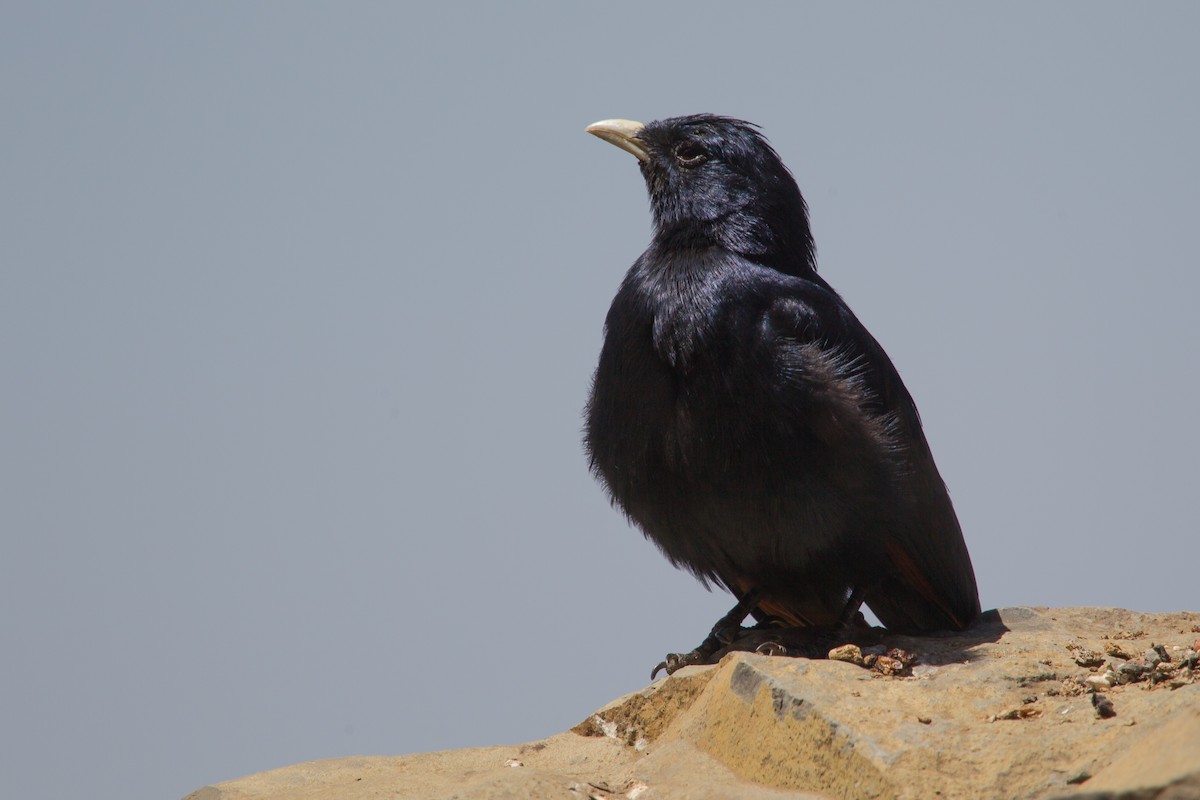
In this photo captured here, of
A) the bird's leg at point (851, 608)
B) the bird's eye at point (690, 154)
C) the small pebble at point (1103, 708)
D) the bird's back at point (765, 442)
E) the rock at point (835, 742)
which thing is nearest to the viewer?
the rock at point (835, 742)

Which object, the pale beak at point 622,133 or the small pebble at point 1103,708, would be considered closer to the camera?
the small pebble at point 1103,708

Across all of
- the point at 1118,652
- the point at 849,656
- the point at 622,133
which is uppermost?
the point at 622,133

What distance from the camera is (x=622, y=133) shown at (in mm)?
6129

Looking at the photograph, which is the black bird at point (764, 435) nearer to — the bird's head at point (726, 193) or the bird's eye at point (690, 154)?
the bird's head at point (726, 193)

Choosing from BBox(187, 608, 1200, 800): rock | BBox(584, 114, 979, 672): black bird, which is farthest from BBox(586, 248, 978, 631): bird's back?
BBox(187, 608, 1200, 800): rock

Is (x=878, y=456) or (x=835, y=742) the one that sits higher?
(x=878, y=456)

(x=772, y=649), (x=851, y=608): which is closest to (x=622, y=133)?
(x=851, y=608)

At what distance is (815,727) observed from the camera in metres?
3.54

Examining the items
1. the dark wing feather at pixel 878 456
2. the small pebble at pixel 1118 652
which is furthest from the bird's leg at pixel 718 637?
the small pebble at pixel 1118 652

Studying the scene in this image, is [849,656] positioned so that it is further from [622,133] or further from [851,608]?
[622,133]

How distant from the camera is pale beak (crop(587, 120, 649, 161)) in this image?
6.01m

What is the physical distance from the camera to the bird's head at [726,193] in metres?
5.44

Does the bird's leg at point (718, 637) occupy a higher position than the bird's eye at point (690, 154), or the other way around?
the bird's eye at point (690, 154)

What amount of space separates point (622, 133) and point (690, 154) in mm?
480
